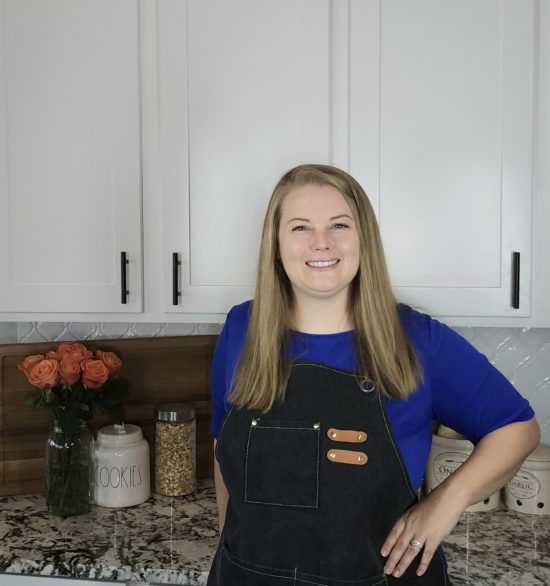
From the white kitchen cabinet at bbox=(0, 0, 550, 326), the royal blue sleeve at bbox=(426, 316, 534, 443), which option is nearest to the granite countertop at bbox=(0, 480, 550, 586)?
the royal blue sleeve at bbox=(426, 316, 534, 443)

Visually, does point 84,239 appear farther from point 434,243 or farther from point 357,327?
point 434,243

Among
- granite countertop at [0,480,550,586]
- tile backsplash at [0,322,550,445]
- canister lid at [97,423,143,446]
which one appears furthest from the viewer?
tile backsplash at [0,322,550,445]

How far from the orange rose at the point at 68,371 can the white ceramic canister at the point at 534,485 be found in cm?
124

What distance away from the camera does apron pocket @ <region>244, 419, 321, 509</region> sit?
4.27ft

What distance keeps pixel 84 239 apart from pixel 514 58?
1146 millimetres

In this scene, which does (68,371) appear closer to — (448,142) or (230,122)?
(230,122)

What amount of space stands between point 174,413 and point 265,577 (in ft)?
2.28

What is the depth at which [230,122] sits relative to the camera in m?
1.64

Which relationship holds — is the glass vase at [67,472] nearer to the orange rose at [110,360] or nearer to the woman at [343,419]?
the orange rose at [110,360]

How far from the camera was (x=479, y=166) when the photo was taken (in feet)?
5.13

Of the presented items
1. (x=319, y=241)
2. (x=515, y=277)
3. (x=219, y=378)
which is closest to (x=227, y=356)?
(x=219, y=378)

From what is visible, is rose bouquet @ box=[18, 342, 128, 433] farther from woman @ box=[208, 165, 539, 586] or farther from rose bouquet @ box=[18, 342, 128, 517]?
woman @ box=[208, 165, 539, 586]

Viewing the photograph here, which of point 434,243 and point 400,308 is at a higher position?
point 434,243

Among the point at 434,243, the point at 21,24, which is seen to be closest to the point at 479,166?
the point at 434,243
